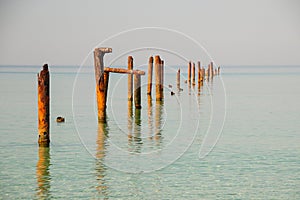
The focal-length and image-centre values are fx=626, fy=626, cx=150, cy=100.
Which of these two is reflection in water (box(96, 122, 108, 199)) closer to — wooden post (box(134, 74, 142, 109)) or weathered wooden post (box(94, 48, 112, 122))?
weathered wooden post (box(94, 48, 112, 122))

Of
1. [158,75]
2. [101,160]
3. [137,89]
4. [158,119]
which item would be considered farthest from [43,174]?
[158,75]

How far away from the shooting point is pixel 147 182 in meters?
12.2

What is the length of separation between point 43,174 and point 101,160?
6.29 feet

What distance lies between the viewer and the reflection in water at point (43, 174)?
1123 cm

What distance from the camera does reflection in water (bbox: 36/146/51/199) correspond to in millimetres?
11234

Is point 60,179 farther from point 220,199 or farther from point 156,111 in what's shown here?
point 156,111

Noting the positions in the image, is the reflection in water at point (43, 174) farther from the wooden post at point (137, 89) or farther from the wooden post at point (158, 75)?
the wooden post at point (158, 75)

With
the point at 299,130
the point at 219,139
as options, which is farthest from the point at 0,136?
the point at 299,130

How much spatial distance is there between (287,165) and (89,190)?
4.78 metres

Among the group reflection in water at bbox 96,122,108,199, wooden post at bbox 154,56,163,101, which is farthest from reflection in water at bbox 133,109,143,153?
wooden post at bbox 154,56,163,101

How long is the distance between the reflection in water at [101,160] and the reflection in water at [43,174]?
38.2 inches

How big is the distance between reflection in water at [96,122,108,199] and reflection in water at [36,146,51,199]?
38.2 inches

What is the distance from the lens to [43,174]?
12.9m

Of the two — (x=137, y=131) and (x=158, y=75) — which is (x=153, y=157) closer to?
(x=137, y=131)
